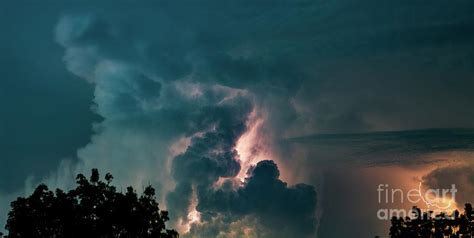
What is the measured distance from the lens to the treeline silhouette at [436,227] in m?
111

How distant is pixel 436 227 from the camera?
372ft

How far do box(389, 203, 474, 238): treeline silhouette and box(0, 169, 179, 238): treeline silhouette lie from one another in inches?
1924

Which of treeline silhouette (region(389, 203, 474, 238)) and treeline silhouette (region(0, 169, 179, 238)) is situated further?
treeline silhouette (region(389, 203, 474, 238))

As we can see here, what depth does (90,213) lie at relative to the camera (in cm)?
7462

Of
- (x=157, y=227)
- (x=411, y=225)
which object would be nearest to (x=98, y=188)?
(x=157, y=227)

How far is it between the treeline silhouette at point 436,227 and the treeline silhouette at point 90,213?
48.9m

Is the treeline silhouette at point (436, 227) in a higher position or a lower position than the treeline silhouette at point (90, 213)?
higher

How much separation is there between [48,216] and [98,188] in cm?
577

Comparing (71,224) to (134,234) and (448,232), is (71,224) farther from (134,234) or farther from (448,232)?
(448,232)

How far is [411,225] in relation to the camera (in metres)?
114

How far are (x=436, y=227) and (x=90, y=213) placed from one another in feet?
200

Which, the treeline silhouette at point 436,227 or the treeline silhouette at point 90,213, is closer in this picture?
the treeline silhouette at point 90,213

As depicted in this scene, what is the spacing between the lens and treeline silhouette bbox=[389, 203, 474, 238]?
365 ft

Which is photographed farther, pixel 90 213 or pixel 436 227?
pixel 436 227
